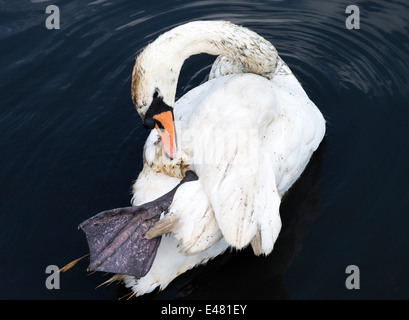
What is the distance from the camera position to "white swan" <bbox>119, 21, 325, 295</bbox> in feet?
16.5

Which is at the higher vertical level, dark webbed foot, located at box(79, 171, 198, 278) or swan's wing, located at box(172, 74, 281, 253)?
swan's wing, located at box(172, 74, 281, 253)

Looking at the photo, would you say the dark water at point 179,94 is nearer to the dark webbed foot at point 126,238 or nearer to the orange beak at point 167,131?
the dark webbed foot at point 126,238

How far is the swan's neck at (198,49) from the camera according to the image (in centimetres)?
550

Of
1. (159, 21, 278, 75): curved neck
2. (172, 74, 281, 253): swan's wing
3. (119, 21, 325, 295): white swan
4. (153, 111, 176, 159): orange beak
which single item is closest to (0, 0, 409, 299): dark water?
(119, 21, 325, 295): white swan

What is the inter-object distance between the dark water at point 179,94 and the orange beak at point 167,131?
4.24 ft

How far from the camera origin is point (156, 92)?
5.51 metres

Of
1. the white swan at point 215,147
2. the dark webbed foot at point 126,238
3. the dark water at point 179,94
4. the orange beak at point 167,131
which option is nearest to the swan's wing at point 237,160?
the white swan at point 215,147

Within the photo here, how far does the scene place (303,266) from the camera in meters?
5.75

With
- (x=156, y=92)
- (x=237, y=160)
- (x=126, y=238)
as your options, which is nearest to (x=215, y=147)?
(x=237, y=160)

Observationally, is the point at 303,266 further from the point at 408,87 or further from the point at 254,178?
the point at 408,87

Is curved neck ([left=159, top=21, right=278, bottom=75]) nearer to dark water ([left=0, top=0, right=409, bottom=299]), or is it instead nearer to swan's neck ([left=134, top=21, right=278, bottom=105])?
swan's neck ([left=134, top=21, right=278, bottom=105])

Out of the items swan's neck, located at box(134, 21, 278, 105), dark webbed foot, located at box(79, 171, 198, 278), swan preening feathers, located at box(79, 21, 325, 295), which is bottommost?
dark webbed foot, located at box(79, 171, 198, 278)

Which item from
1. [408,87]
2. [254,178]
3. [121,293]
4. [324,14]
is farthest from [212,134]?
[324,14]
